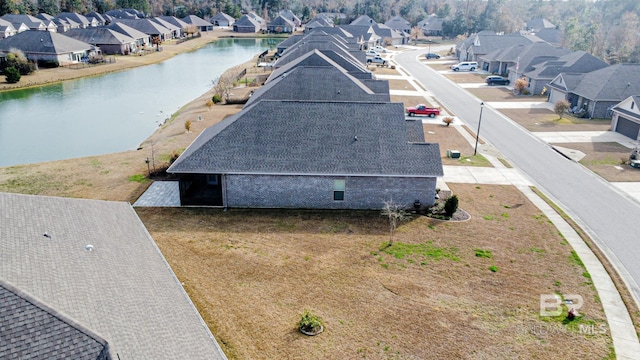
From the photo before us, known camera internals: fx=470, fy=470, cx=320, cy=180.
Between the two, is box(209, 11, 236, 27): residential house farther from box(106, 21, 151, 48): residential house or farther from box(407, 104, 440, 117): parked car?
box(407, 104, 440, 117): parked car

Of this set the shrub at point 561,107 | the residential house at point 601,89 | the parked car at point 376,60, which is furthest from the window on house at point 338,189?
the parked car at point 376,60

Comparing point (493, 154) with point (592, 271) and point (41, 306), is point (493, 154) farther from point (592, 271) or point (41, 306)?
point (41, 306)

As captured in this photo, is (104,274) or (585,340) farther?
(585,340)

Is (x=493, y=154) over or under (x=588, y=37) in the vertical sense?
under

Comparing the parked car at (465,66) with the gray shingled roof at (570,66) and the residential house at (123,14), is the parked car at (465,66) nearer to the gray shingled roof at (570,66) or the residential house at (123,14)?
the gray shingled roof at (570,66)

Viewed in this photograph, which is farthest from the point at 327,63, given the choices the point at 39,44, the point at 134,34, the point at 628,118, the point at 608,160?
the point at 134,34

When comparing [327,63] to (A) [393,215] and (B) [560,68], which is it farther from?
(B) [560,68]

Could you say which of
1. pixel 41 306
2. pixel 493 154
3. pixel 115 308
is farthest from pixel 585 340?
pixel 493 154

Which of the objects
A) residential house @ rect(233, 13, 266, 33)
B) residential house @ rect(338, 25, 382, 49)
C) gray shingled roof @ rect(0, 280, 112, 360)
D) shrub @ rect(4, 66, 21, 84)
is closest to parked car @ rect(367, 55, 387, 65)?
residential house @ rect(338, 25, 382, 49)
